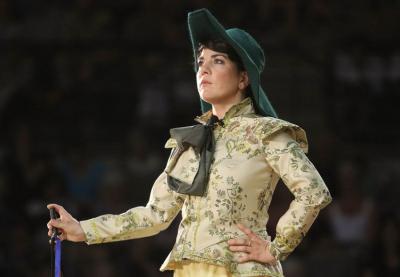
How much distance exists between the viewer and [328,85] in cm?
605

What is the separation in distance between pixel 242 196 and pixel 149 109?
10.7ft

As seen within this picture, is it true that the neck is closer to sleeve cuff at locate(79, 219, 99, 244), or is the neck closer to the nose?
the nose

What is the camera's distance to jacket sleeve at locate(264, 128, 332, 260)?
264 cm

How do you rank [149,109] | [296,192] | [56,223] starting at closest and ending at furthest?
[296,192] → [56,223] → [149,109]

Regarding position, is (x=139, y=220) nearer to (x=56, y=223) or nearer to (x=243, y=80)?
(x=56, y=223)

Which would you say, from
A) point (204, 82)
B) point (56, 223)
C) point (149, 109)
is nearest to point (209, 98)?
point (204, 82)

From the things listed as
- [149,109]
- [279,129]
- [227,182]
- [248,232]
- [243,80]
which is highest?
[243,80]

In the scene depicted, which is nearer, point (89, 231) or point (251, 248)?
point (251, 248)

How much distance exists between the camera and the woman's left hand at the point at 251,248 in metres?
2.67

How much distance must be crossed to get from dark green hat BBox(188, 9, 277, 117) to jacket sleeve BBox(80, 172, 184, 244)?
12.6 inches

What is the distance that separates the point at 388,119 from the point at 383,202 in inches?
23.6

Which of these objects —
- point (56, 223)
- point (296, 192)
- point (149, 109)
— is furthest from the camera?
point (149, 109)

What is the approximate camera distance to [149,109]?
234 inches

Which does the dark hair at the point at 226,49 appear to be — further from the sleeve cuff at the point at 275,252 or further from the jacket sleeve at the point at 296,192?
the sleeve cuff at the point at 275,252
